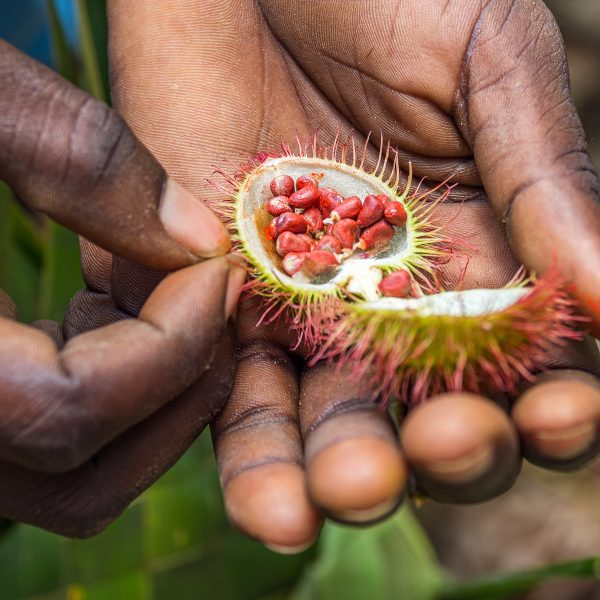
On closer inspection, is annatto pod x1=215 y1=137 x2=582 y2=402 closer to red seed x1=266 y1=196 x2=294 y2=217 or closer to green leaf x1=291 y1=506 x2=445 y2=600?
red seed x1=266 y1=196 x2=294 y2=217

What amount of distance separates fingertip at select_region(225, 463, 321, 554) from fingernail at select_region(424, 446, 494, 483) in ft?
0.93

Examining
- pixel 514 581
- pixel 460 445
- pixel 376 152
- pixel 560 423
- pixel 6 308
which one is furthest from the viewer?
pixel 376 152

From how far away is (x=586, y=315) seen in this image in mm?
1632

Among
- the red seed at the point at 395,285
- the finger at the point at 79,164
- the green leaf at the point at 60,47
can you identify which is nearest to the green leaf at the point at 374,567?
the red seed at the point at 395,285

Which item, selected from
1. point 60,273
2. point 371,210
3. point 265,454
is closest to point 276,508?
point 265,454

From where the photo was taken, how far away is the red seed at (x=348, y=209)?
6.54ft

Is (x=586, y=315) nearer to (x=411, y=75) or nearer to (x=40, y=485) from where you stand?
(x=411, y=75)

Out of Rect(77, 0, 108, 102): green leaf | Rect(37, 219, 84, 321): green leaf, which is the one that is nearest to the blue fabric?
A: Rect(77, 0, 108, 102): green leaf

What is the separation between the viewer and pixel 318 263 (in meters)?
1.91

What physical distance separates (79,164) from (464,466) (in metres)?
0.94

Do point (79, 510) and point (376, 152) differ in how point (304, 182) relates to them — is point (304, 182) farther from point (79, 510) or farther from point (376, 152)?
point (79, 510)

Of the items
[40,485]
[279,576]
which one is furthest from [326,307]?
[279,576]

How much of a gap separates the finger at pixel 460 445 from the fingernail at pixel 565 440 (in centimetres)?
6

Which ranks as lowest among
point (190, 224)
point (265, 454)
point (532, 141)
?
point (265, 454)
